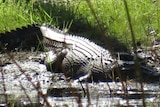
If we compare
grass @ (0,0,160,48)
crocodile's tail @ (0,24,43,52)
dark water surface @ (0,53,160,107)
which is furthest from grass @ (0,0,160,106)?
dark water surface @ (0,53,160,107)

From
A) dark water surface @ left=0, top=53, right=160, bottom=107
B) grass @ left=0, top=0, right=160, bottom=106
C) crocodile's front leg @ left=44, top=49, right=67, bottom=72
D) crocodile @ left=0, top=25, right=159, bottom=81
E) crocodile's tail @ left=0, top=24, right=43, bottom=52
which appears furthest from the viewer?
grass @ left=0, top=0, right=160, bottom=106

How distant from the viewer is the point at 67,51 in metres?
6.27

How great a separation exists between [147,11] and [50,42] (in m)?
1.73

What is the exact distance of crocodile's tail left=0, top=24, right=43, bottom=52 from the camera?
22.8 ft

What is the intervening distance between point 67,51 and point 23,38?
3.42ft

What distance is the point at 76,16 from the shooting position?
25.4 feet

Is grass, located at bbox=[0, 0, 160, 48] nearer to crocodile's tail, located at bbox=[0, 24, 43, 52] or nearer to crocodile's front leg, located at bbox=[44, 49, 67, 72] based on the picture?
crocodile's tail, located at bbox=[0, 24, 43, 52]

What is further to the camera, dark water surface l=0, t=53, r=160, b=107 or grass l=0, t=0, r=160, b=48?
grass l=0, t=0, r=160, b=48

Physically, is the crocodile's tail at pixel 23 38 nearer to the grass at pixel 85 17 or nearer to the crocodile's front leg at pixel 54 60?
the grass at pixel 85 17

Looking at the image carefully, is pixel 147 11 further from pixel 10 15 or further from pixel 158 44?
pixel 10 15

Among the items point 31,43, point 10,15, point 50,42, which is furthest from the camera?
point 10,15

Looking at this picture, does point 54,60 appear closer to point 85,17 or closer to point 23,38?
point 23,38

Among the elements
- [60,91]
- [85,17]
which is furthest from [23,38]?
[60,91]

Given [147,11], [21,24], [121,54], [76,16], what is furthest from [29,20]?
[121,54]
